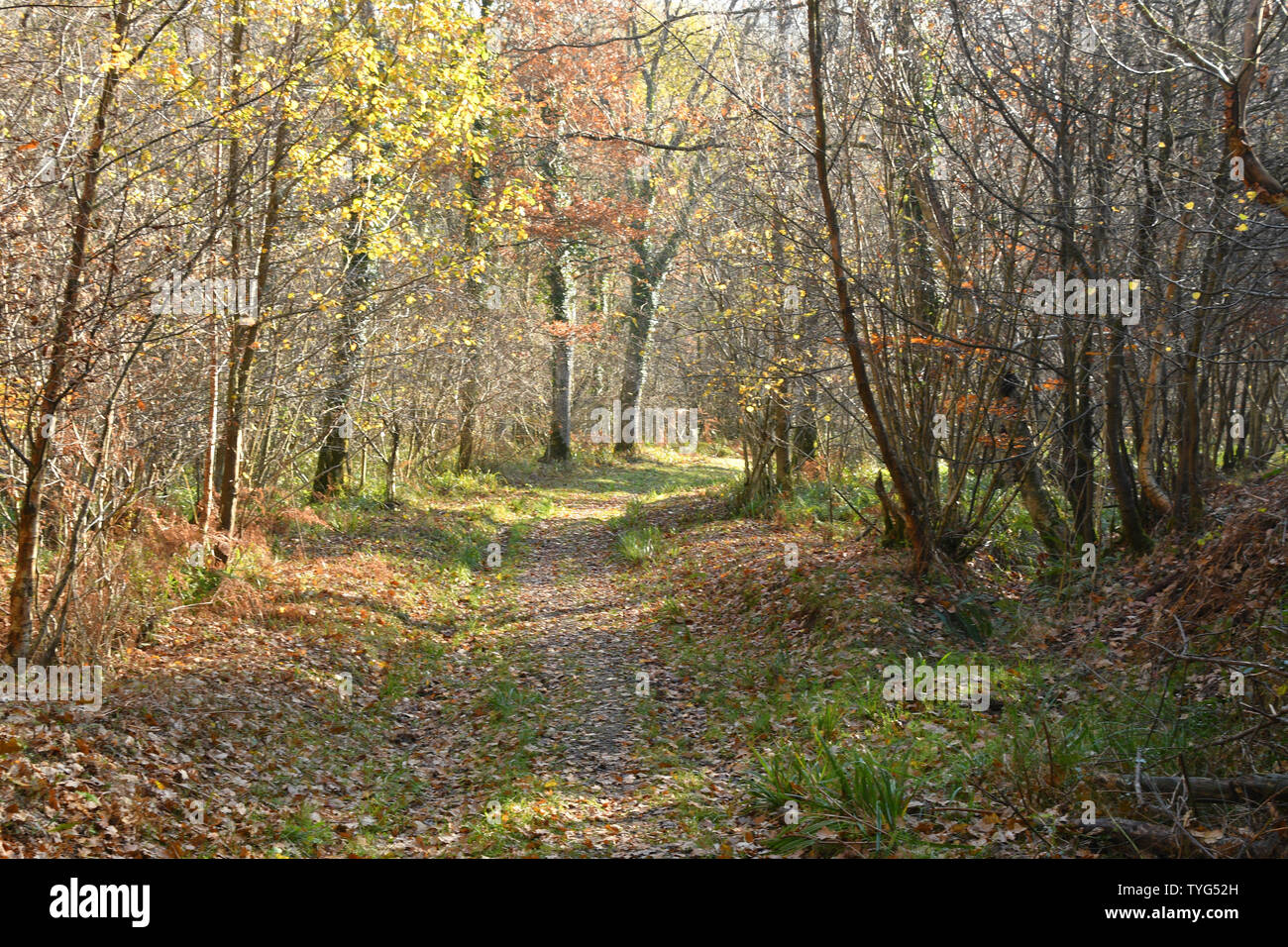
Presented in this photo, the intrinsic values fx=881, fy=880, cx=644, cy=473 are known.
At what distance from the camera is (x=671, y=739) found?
735 cm

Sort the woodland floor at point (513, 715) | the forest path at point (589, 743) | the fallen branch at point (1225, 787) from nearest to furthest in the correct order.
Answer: the fallen branch at point (1225, 787) → the woodland floor at point (513, 715) → the forest path at point (589, 743)

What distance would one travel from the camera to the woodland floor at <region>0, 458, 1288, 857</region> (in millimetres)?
5250

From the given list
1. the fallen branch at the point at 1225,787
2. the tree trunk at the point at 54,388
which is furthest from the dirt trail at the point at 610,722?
the tree trunk at the point at 54,388

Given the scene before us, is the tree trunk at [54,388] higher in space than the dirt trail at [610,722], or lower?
higher

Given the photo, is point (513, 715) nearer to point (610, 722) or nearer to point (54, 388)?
point (610, 722)

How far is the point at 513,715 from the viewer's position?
7.87 metres

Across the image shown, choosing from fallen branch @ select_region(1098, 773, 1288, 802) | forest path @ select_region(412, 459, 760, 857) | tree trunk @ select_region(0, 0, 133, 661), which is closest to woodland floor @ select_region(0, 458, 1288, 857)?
forest path @ select_region(412, 459, 760, 857)

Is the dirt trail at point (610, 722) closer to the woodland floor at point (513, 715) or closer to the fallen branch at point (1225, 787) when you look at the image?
the woodland floor at point (513, 715)

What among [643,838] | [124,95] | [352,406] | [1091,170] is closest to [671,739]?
[643,838]

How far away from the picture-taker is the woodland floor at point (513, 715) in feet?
17.2

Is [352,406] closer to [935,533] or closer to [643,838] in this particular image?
[935,533]

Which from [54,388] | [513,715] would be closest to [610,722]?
[513,715]

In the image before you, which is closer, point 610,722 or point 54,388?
point 54,388
